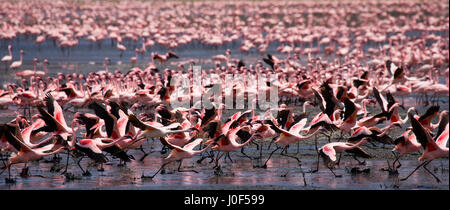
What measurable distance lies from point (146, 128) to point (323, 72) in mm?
8717

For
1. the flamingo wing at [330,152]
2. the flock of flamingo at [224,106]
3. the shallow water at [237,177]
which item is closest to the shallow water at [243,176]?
the shallow water at [237,177]

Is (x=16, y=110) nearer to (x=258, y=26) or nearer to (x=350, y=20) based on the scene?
(x=258, y=26)

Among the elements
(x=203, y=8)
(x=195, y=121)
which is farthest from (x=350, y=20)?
(x=195, y=121)

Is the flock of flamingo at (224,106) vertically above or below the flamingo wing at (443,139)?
below

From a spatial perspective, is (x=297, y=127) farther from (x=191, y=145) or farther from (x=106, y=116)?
(x=106, y=116)

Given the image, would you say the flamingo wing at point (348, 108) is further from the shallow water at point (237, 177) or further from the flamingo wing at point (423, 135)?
the flamingo wing at point (423, 135)

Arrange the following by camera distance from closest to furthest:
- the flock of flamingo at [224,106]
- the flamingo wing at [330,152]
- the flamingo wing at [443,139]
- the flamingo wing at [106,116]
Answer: the flamingo wing at [443,139]
the flamingo wing at [330,152]
the flock of flamingo at [224,106]
the flamingo wing at [106,116]

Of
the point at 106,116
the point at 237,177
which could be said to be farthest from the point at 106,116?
the point at 237,177

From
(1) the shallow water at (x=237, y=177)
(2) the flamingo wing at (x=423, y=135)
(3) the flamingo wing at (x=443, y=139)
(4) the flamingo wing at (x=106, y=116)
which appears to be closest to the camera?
(2) the flamingo wing at (x=423, y=135)

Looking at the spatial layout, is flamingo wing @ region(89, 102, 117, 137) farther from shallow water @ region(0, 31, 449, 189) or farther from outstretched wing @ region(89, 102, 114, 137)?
shallow water @ region(0, 31, 449, 189)

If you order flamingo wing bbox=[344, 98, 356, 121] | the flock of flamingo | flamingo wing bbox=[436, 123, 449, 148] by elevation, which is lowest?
the flock of flamingo

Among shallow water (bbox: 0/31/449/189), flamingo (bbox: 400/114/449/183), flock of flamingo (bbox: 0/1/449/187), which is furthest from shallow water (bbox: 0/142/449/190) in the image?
flamingo (bbox: 400/114/449/183)

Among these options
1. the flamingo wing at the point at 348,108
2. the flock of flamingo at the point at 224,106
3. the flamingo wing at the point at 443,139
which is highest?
the flamingo wing at the point at 443,139

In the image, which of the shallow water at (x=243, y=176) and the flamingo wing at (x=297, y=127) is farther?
the flamingo wing at (x=297, y=127)
